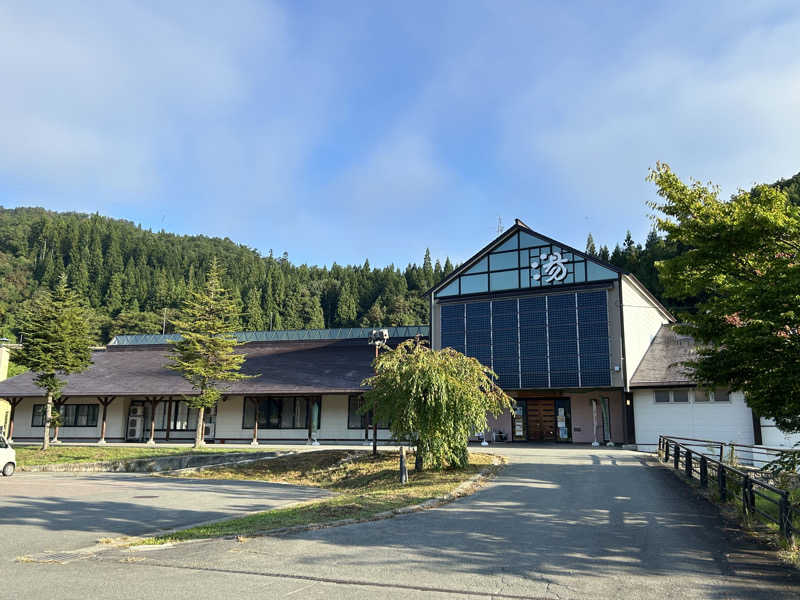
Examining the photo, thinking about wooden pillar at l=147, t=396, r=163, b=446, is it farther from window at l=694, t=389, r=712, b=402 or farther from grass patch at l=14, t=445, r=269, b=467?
window at l=694, t=389, r=712, b=402

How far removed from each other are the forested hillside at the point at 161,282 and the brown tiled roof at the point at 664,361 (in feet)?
192

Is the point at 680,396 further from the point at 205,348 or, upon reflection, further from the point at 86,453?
the point at 86,453

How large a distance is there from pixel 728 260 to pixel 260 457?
2078 centimetres

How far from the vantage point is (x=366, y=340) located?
40781 millimetres

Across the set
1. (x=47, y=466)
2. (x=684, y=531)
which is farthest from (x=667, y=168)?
(x=47, y=466)

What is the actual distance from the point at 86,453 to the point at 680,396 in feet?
94.0

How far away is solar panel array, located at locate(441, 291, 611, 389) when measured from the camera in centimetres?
3042

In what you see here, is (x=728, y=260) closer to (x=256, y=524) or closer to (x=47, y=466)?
(x=256, y=524)

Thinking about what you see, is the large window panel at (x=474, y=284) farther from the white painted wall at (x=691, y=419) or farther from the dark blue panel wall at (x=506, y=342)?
the white painted wall at (x=691, y=419)

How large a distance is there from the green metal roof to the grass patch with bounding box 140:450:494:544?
725 inches

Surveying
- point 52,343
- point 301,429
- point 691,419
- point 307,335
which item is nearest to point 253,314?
point 307,335

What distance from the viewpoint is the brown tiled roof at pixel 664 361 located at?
94.2 ft

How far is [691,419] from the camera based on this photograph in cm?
2808

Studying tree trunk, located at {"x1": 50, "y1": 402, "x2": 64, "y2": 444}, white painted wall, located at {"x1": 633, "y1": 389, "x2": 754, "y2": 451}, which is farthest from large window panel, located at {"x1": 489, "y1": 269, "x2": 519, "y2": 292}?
tree trunk, located at {"x1": 50, "y1": 402, "x2": 64, "y2": 444}
